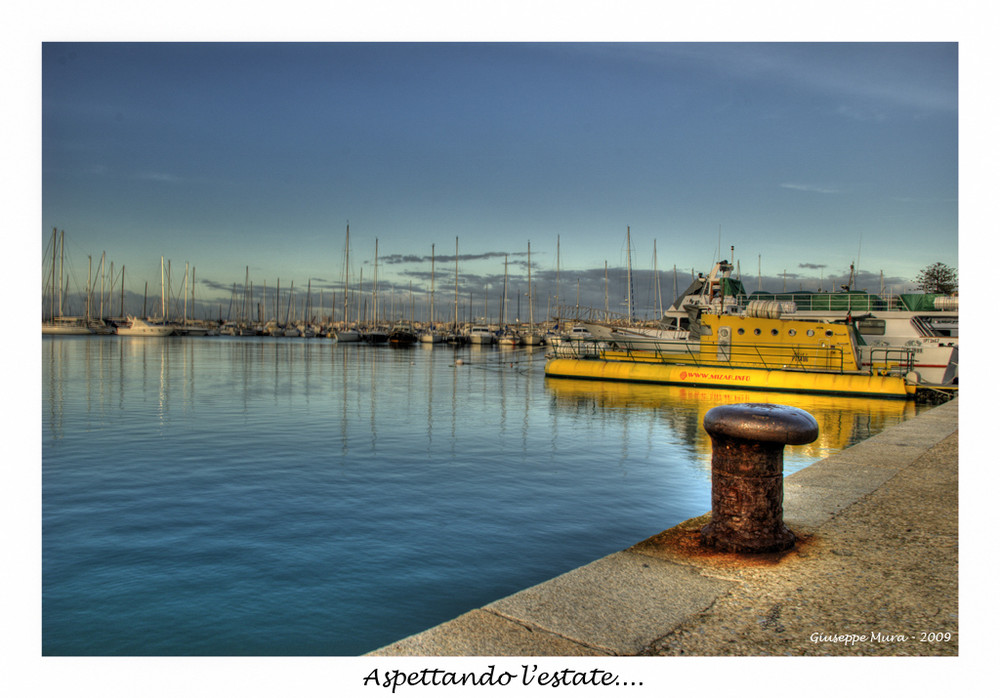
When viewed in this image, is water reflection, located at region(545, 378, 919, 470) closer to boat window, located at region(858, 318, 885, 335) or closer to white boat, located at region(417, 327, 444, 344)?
boat window, located at region(858, 318, 885, 335)

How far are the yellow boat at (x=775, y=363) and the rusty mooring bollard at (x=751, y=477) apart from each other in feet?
68.6

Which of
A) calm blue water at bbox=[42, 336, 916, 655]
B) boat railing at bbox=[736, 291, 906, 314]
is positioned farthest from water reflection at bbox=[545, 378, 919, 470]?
boat railing at bbox=[736, 291, 906, 314]

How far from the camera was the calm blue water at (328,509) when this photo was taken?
5.47 m

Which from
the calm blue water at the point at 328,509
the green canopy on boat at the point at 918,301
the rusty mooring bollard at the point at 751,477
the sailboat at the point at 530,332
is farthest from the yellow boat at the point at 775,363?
the sailboat at the point at 530,332

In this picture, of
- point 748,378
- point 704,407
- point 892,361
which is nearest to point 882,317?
point 892,361

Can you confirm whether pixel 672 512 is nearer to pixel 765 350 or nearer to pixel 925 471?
pixel 925 471

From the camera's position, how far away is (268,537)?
7.43 meters

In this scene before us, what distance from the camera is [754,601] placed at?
4043mm

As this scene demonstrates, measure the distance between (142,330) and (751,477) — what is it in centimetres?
12357

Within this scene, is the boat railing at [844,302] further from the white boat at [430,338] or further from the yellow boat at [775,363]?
the white boat at [430,338]

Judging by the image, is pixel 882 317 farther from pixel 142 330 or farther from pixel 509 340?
pixel 142 330
